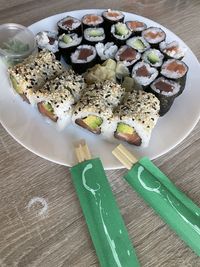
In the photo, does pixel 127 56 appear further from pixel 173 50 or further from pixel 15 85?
pixel 15 85

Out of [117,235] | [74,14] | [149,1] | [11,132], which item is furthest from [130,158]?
[149,1]

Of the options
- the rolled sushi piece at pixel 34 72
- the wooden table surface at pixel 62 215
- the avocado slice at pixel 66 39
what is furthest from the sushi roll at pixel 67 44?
the wooden table surface at pixel 62 215

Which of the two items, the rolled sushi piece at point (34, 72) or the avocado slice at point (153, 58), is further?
the avocado slice at point (153, 58)

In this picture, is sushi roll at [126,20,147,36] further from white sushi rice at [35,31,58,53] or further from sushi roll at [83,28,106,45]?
white sushi rice at [35,31,58,53]

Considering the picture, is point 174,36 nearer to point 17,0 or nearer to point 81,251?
point 17,0

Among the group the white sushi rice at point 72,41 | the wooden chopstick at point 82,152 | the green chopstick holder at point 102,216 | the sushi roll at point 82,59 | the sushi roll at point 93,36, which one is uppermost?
the sushi roll at point 93,36

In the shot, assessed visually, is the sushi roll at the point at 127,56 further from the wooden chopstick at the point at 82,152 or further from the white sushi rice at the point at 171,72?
the wooden chopstick at the point at 82,152

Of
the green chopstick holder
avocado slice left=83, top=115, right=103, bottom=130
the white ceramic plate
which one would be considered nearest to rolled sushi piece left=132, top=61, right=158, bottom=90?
the white ceramic plate
